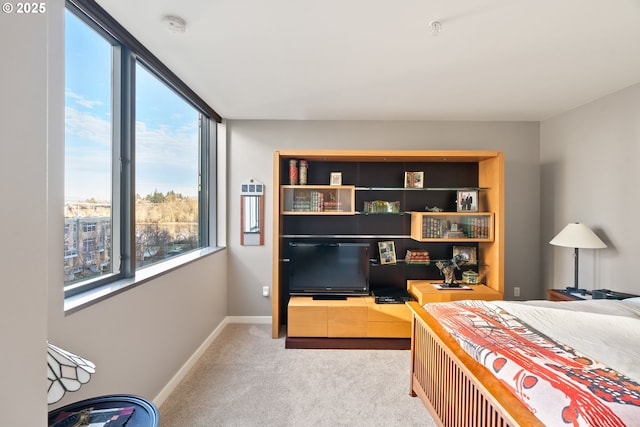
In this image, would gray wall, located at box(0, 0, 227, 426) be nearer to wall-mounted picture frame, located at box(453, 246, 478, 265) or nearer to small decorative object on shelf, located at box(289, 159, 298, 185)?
small decorative object on shelf, located at box(289, 159, 298, 185)

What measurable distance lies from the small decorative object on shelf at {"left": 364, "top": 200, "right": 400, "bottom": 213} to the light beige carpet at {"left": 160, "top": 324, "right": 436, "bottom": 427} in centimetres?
151

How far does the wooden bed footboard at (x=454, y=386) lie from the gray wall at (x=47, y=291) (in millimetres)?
1555

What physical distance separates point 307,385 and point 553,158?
367 centimetres

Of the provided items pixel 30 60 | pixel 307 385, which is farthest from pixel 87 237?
pixel 307 385

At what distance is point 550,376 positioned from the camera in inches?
49.4

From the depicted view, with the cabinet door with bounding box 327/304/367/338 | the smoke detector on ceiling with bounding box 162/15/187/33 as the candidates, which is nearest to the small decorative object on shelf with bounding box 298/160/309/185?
the cabinet door with bounding box 327/304/367/338

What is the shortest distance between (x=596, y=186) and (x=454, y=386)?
2.70 meters

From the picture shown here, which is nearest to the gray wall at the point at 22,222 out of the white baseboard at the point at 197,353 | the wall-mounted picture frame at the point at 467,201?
the white baseboard at the point at 197,353

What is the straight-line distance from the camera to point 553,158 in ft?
11.9

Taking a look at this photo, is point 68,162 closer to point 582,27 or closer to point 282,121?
point 282,121

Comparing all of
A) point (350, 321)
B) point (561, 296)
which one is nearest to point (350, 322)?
point (350, 321)

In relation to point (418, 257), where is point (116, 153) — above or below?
above

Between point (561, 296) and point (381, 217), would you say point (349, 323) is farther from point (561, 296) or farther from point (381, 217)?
point (561, 296)

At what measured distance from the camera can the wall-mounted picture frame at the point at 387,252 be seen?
370 cm
